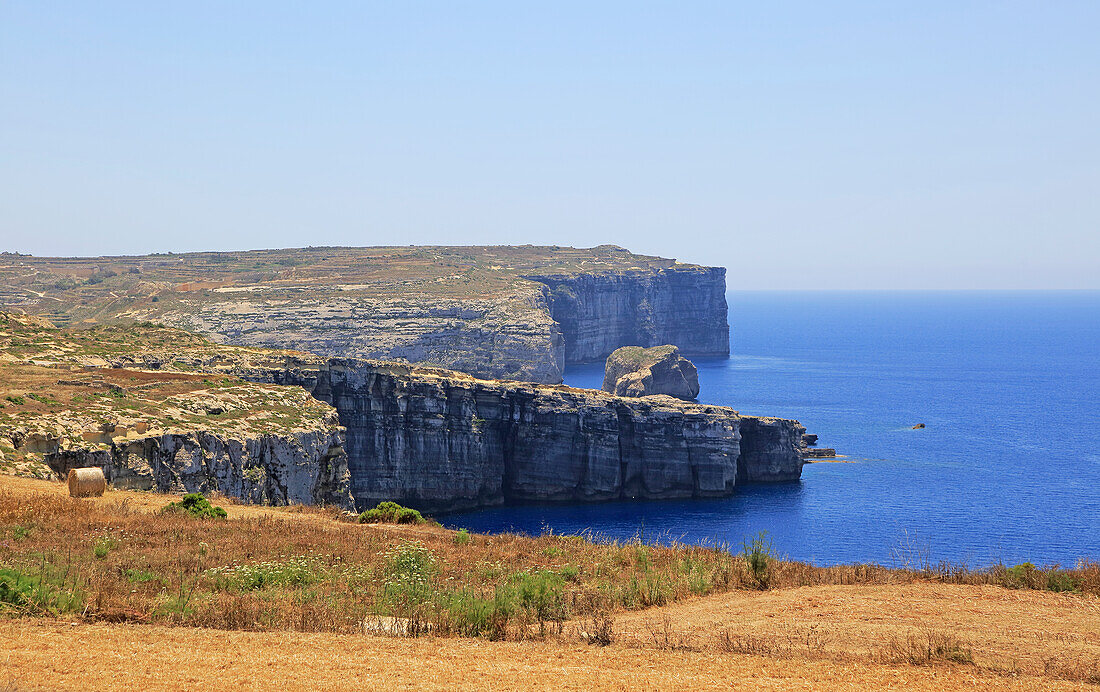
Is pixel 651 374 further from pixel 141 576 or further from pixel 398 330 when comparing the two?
pixel 141 576

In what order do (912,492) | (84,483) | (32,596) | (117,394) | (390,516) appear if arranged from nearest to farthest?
(32,596) < (84,483) < (390,516) < (117,394) < (912,492)

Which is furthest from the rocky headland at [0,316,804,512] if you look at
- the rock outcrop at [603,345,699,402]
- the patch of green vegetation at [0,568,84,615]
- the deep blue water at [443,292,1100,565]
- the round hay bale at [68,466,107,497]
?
the rock outcrop at [603,345,699,402]

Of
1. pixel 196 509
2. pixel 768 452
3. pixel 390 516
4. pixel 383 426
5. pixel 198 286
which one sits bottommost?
pixel 768 452

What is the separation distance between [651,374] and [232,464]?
98.3 meters

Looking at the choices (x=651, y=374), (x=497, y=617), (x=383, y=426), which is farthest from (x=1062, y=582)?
(x=651, y=374)

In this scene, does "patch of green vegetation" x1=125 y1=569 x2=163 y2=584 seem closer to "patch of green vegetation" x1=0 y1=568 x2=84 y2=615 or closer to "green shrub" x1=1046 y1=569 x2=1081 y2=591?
"patch of green vegetation" x1=0 y1=568 x2=84 y2=615

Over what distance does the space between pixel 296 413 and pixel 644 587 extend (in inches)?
1478

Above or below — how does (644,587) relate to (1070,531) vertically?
above

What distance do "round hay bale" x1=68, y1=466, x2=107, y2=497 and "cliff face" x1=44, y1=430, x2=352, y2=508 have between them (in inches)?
312

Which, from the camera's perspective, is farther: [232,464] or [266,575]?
[232,464]

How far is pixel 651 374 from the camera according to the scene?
449 feet

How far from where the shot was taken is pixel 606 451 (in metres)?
83.1

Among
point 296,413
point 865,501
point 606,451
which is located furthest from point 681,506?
point 296,413

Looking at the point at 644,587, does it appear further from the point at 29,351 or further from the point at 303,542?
the point at 29,351
